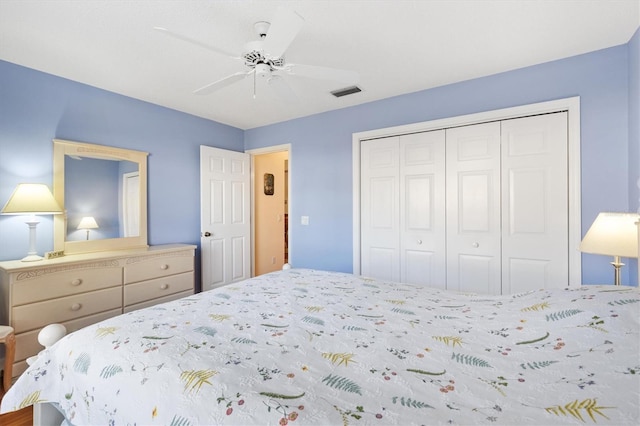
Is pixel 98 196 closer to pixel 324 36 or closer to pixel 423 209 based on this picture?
pixel 324 36

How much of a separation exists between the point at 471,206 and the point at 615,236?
43.7 inches

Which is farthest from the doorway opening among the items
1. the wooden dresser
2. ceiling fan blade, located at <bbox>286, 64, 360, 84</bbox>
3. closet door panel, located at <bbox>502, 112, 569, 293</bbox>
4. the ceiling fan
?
closet door panel, located at <bbox>502, 112, 569, 293</bbox>

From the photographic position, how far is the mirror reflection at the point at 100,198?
2656mm

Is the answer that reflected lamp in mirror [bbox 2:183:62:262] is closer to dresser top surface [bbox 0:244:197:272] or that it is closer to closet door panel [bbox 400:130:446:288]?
dresser top surface [bbox 0:244:197:272]

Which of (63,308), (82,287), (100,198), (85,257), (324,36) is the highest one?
(324,36)

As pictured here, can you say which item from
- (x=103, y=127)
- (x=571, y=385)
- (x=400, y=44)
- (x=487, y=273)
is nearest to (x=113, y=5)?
(x=103, y=127)

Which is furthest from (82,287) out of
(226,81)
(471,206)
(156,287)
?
(471,206)

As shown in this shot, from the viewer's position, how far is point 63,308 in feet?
7.39

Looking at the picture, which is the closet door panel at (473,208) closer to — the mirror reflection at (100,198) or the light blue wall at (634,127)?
the light blue wall at (634,127)

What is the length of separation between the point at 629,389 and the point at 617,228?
1.32 m

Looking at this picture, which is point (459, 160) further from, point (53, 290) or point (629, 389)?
point (53, 290)

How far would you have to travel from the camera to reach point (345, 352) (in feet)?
3.53

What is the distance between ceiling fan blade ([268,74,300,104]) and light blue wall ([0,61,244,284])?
73.5 inches

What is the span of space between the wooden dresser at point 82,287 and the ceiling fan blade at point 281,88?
1.94 meters
